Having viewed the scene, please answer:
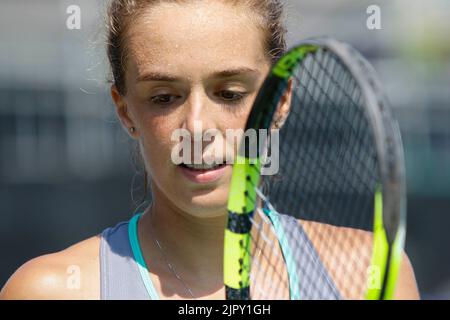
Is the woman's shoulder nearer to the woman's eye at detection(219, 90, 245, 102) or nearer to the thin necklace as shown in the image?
the thin necklace

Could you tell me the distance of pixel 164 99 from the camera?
1532 millimetres

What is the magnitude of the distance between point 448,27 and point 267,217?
19.7 ft

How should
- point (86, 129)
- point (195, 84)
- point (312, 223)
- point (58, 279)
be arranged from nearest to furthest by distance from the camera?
point (195, 84), point (58, 279), point (312, 223), point (86, 129)

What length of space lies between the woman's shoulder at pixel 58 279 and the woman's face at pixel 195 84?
21 cm

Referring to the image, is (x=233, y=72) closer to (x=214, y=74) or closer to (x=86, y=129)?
(x=214, y=74)

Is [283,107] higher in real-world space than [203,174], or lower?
higher

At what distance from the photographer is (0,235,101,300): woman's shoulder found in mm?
1584

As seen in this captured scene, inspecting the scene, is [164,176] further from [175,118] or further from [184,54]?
[184,54]

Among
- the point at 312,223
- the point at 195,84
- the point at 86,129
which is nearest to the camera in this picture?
the point at 195,84

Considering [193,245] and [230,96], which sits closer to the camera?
[230,96]

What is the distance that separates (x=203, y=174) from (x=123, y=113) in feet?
0.86

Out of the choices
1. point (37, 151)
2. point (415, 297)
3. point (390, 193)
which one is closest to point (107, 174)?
point (37, 151)

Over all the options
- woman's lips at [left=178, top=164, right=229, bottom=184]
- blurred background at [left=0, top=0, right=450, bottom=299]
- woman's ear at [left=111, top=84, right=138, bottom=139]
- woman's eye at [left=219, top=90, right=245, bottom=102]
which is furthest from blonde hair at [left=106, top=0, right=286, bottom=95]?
blurred background at [left=0, top=0, right=450, bottom=299]

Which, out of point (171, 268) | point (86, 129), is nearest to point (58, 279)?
point (171, 268)
